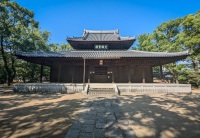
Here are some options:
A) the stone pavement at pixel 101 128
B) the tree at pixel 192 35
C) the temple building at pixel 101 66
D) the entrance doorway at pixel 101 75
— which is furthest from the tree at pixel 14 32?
the tree at pixel 192 35

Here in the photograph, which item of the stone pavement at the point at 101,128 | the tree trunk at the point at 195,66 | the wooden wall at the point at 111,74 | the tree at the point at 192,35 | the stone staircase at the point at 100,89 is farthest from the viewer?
the tree trunk at the point at 195,66

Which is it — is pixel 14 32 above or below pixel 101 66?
above

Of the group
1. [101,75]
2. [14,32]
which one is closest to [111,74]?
[101,75]

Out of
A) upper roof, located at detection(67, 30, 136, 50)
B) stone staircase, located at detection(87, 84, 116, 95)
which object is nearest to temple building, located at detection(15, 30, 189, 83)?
upper roof, located at detection(67, 30, 136, 50)

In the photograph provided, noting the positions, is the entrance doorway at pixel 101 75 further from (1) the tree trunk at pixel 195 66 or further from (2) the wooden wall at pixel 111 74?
(1) the tree trunk at pixel 195 66

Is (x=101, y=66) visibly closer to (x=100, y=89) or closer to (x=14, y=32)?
(x=100, y=89)

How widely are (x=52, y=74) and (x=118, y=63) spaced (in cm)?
1027

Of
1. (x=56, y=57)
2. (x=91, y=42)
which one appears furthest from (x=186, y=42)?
(x=56, y=57)

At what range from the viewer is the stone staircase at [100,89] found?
14367 mm

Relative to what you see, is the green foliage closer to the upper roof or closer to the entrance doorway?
the upper roof

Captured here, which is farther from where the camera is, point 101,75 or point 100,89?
point 101,75

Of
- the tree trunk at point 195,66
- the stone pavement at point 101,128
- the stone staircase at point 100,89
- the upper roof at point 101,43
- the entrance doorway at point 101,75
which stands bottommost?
the stone pavement at point 101,128

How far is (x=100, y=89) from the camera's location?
50.0 feet

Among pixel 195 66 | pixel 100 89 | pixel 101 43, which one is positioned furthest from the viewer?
pixel 195 66
